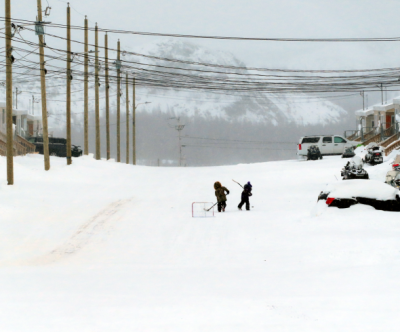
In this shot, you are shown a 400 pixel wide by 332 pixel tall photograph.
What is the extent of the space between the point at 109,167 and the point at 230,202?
1772cm

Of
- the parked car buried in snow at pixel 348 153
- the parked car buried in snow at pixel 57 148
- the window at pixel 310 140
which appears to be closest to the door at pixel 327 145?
the window at pixel 310 140

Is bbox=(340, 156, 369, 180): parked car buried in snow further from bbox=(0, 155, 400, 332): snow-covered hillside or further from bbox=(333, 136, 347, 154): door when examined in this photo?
bbox=(333, 136, 347, 154): door

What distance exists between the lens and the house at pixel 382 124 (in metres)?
48.9

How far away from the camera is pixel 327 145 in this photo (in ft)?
162

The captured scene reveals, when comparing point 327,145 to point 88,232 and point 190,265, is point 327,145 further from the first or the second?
point 190,265

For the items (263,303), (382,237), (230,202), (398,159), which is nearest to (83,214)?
→ (230,202)

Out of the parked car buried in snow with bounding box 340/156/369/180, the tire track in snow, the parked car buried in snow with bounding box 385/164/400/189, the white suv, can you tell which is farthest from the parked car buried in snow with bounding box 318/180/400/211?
the white suv

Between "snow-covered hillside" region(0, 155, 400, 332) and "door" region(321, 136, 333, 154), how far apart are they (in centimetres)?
2523

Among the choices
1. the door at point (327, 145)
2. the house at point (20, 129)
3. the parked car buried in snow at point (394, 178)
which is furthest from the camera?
the door at point (327, 145)

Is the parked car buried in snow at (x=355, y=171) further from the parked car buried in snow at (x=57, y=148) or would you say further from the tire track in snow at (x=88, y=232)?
the parked car buried in snow at (x=57, y=148)

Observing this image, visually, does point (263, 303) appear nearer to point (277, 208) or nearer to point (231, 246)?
point (231, 246)

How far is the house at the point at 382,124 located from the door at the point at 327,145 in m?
4.24

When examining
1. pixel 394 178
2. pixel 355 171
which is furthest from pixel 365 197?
pixel 355 171

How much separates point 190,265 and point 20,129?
58.9 metres
